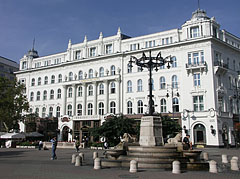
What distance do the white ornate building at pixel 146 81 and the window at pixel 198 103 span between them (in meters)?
0.17

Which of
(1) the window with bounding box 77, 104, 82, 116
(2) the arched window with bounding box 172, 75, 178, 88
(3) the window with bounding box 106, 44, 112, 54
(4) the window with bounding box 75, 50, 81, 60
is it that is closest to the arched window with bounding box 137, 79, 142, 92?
(2) the arched window with bounding box 172, 75, 178, 88

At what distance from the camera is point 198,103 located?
45.3 metres

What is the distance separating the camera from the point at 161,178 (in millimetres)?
12562

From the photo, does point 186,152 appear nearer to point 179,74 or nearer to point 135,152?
point 135,152

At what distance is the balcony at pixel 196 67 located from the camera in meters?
44.9

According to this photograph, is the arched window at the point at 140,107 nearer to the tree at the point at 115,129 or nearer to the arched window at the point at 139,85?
the arched window at the point at 139,85

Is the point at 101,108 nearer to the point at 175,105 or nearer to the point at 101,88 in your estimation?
the point at 101,88

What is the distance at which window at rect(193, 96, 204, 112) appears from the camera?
45000 millimetres

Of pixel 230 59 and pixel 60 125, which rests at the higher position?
pixel 230 59

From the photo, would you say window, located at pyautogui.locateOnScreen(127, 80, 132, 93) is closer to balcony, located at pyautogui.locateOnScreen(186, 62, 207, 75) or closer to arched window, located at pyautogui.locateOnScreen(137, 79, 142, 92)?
arched window, located at pyautogui.locateOnScreen(137, 79, 142, 92)

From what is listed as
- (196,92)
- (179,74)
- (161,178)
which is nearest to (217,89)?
(196,92)

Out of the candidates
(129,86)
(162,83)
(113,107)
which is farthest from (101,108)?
(162,83)

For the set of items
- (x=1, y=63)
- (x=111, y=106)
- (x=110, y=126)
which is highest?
(x=1, y=63)

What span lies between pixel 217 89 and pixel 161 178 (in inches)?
1403
